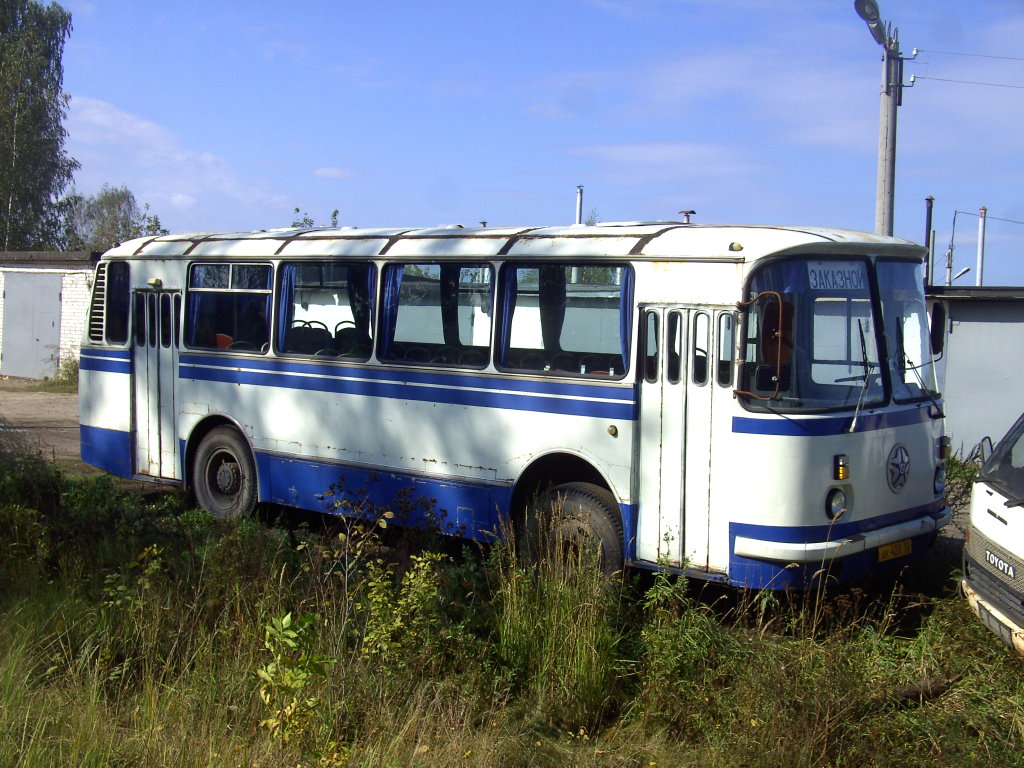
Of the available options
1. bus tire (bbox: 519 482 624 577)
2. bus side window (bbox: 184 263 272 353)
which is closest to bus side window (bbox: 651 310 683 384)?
bus tire (bbox: 519 482 624 577)

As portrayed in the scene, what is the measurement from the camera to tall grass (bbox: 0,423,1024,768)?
4.81 metres

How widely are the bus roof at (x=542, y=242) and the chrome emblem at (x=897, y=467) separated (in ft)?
4.66

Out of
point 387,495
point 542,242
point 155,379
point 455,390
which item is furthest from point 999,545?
point 155,379

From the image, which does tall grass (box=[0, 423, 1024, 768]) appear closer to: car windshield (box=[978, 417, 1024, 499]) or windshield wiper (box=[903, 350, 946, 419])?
car windshield (box=[978, 417, 1024, 499])

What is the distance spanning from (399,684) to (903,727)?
2.52 m

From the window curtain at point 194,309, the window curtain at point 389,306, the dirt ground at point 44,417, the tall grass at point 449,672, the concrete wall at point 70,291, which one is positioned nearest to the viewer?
the tall grass at point 449,672

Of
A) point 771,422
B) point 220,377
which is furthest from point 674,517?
point 220,377

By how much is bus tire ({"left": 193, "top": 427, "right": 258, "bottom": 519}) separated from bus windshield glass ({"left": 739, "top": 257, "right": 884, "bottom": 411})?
5.52 meters

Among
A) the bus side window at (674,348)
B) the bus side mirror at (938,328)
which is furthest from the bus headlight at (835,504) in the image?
the bus side mirror at (938,328)

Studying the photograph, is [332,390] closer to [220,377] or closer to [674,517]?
[220,377]

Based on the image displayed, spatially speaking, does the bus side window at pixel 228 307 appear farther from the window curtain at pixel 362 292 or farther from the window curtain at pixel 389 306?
the window curtain at pixel 389 306

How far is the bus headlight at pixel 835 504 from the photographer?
6.82 meters

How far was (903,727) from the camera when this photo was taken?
17.3ft

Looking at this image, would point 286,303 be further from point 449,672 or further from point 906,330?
point 906,330
